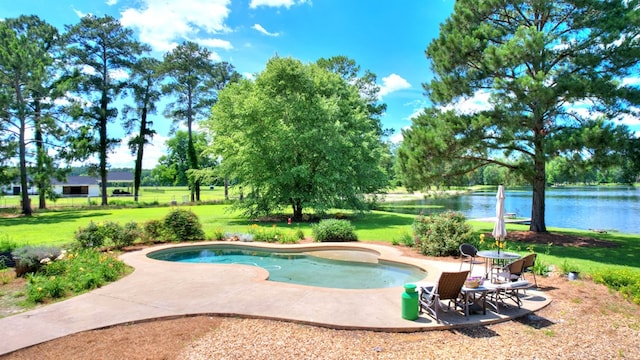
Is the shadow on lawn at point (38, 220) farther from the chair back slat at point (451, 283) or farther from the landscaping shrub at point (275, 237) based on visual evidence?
the chair back slat at point (451, 283)

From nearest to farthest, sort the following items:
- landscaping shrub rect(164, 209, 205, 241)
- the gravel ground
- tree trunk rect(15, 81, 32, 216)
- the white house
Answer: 1. the gravel ground
2. landscaping shrub rect(164, 209, 205, 241)
3. tree trunk rect(15, 81, 32, 216)
4. the white house

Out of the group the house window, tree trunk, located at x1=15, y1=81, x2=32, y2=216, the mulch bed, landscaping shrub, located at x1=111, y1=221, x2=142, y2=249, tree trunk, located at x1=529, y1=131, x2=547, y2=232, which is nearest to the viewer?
landscaping shrub, located at x1=111, y1=221, x2=142, y2=249

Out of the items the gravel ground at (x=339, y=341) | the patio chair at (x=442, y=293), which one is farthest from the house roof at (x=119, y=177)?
the patio chair at (x=442, y=293)

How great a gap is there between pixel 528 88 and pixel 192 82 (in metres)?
34.7

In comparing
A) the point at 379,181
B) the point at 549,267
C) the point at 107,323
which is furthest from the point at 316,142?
the point at 107,323

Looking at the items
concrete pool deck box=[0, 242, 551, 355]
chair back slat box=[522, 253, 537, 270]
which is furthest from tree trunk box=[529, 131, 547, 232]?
concrete pool deck box=[0, 242, 551, 355]

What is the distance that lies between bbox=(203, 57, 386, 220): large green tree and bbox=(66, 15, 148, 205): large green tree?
15902mm

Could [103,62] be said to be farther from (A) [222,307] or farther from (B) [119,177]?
(B) [119,177]

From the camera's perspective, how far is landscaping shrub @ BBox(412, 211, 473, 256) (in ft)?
39.4

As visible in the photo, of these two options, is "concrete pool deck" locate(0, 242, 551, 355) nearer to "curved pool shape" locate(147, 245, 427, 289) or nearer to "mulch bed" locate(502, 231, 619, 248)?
"curved pool shape" locate(147, 245, 427, 289)

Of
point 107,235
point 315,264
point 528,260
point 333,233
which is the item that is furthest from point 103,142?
point 528,260

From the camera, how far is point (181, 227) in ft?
48.5

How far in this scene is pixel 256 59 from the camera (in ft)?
86.6

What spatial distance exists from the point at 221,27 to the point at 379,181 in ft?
50.1
